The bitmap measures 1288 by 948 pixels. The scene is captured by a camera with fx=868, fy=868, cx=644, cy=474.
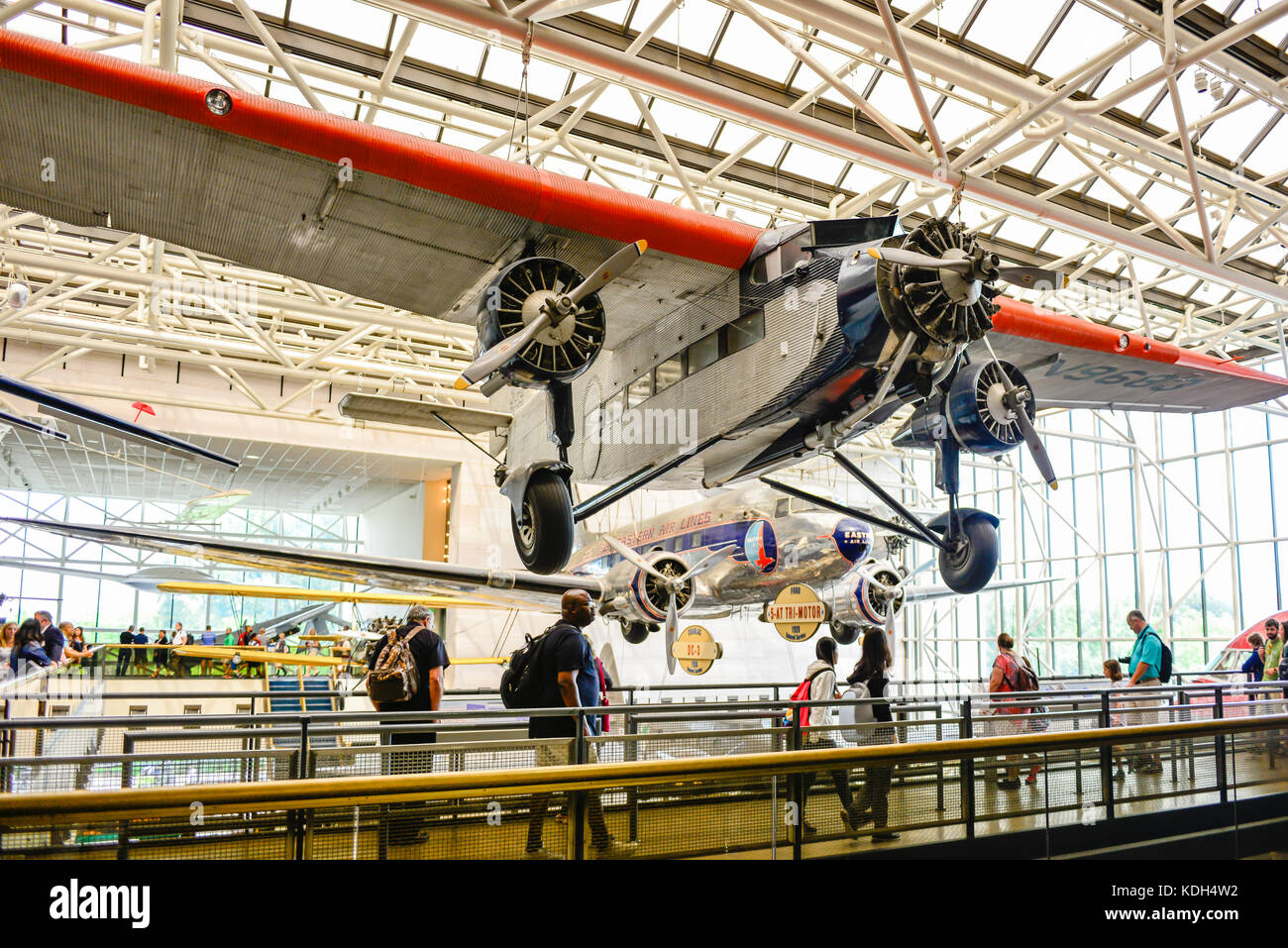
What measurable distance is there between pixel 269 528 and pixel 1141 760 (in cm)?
1016

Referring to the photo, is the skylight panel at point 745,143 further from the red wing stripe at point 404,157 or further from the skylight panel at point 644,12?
the red wing stripe at point 404,157

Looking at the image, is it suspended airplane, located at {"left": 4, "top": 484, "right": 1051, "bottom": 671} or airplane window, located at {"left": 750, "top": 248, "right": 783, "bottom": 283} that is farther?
suspended airplane, located at {"left": 4, "top": 484, "right": 1051, "bottom": 671}

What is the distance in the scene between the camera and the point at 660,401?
7.21 metres

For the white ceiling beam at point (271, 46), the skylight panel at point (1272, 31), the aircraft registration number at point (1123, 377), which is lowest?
the aircraft registration number at point (1123, 377)

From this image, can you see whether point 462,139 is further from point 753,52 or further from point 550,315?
point 550,315

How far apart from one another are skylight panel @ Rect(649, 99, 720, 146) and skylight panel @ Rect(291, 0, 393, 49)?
3.78 metres

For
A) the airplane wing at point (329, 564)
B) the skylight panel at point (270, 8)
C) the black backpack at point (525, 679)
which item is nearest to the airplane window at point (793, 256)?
the black backpack at point (525, 679)

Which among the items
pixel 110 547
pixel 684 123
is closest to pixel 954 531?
pixel 684 123

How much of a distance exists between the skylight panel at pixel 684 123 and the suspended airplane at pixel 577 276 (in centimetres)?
619

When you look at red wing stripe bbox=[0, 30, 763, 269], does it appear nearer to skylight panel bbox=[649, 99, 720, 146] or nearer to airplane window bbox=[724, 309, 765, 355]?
airplane window bbox=[724, 309, 765, 355]

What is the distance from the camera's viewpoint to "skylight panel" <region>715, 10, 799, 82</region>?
1098 cm

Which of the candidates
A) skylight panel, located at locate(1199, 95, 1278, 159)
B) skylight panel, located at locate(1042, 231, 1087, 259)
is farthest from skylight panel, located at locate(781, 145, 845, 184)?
skylight panel, located at locate(1199, 95, 1278, 159)

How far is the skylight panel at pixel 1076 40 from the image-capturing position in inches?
429
